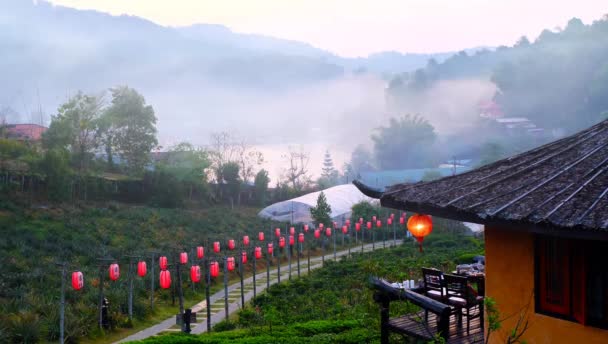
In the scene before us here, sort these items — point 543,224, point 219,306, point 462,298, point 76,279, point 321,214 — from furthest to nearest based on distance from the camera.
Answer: point 321,214 < point 219,306 < point 76,279 < point 462,298 < point 543,224

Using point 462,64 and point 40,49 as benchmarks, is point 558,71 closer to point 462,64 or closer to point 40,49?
point 462,64

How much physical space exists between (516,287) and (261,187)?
40.3 m

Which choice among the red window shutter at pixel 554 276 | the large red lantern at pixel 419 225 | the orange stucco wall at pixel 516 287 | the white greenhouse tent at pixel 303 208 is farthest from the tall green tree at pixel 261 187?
the red window shutter at pixel 554 276

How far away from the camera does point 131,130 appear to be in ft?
136

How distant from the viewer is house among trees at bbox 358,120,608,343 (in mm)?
4918

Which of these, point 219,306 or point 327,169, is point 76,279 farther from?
point 327,169

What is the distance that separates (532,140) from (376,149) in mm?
19487

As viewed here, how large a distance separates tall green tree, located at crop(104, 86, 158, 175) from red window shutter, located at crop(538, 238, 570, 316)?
37.0 metres

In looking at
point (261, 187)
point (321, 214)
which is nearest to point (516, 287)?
point (321, 214)

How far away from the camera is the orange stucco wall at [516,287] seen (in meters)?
5.59

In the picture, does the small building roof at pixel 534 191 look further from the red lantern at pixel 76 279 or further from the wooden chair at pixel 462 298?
the red lantern at pixel 76 279

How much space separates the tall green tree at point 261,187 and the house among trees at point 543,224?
39645mm

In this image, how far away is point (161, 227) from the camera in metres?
31.0

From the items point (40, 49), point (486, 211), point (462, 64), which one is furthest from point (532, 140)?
point (40, 49)
